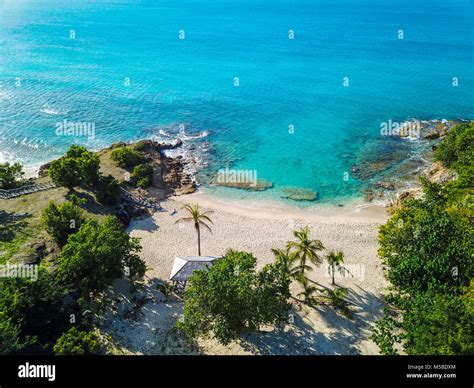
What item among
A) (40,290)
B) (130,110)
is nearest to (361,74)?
(130,110)

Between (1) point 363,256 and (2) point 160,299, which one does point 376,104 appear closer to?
(1) point 363,256

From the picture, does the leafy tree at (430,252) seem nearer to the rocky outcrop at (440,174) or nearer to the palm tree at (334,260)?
the palm tree at (334,260)

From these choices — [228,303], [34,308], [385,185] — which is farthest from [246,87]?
[34,308]

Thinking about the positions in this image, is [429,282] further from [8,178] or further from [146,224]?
[8,178]

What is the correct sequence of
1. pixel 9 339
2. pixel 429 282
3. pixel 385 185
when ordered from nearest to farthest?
pixel 9 339
pixel 429 282
pixel 385 185

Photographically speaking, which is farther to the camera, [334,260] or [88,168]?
[88,168]

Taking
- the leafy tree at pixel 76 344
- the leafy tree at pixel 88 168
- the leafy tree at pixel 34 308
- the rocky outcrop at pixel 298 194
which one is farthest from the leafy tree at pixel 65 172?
the rocky outcrop at pixel 298 194

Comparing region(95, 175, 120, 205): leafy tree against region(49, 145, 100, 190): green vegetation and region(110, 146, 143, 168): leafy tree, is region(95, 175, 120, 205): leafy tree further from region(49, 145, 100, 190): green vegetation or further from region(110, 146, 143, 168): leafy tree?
region(110, 146, 143, 168): leafy tree
